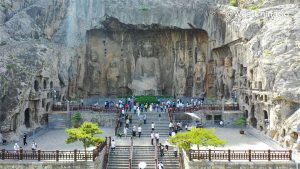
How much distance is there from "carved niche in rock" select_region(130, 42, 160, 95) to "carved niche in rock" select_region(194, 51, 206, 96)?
5383 millimetres

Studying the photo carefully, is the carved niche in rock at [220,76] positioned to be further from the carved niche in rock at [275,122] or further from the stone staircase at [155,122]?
the carved niche in rock at [275,122]

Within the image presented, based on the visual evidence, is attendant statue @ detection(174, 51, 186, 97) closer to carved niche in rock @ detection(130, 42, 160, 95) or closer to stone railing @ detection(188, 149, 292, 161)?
carved niche in rock @ detection(130, 42, 160, 95)

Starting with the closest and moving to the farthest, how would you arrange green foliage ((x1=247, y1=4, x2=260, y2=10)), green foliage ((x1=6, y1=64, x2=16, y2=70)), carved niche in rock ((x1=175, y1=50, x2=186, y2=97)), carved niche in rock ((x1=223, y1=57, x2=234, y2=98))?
1. green foliage ((x1=6, y1=64, x2=16, y2=70))
2. green foliage ((x1=247, y1=4, x2=260, y2=10))
3. carved niche in rock ((x1=223, y1=57, x2=234, y2=98))
4. carved niche in rock ((x1=175, y1=50, x2=186, y2=97))

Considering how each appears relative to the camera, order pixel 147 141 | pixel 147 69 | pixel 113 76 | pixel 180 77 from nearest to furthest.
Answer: pixel 147 141 < pixel 180 77 < pixel 113 76 < pixel 147 69

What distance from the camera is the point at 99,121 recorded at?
40812 mm

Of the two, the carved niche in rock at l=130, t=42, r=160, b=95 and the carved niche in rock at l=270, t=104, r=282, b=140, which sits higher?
the carved niche in rock at l=130, t=42, r=160, b=95

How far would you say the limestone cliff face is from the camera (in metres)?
35.0

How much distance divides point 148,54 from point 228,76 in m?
13.2

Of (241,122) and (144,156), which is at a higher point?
(241,122)

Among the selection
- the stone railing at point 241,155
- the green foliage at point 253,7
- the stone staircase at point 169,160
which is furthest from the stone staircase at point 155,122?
the green foliage at point 253,7

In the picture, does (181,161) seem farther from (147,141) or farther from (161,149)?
(147,141)

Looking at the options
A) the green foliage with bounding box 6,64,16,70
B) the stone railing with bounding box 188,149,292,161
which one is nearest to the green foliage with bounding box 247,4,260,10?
the stone railing with bounding box 188,149,292,161

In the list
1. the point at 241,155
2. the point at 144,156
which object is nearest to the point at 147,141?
the point at 144,156

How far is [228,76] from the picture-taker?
4678 cm
